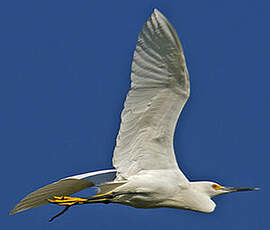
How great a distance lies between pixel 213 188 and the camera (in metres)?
11.3

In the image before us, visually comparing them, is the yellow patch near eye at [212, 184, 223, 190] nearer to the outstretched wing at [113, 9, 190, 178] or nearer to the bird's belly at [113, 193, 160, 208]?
the outstretched wing at [113, 9, 190, 178]

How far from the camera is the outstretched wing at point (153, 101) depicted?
9.61m

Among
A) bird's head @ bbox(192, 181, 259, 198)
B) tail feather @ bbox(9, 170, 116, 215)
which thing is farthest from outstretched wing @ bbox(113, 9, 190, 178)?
bird's head @ bbox(192, 181, 259, 198)

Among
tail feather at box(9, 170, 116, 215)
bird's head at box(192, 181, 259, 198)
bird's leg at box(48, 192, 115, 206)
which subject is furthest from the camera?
bird's head at box(192, 181, 259, 198)

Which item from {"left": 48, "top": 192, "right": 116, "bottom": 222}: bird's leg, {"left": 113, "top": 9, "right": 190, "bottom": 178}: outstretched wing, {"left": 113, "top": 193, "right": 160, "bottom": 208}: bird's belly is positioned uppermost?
{"left": 113, "top": 9, "right": 190, "bottom": 178}: outstretched wing

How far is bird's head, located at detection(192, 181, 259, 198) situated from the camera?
11.1 meters

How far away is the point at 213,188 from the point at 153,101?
2209mm

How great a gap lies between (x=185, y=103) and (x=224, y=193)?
2.28 meters

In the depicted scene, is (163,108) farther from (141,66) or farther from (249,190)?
(249,190)

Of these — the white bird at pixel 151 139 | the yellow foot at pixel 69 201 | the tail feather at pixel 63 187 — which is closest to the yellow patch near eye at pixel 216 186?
the white bird at pixel 151 139

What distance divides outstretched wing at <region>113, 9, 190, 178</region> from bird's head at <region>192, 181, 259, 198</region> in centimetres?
90

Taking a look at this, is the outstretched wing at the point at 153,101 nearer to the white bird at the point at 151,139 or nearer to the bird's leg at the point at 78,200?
the white bird at the point at 151,139

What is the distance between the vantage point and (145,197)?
10.2 m

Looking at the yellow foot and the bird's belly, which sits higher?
the yellow foot
